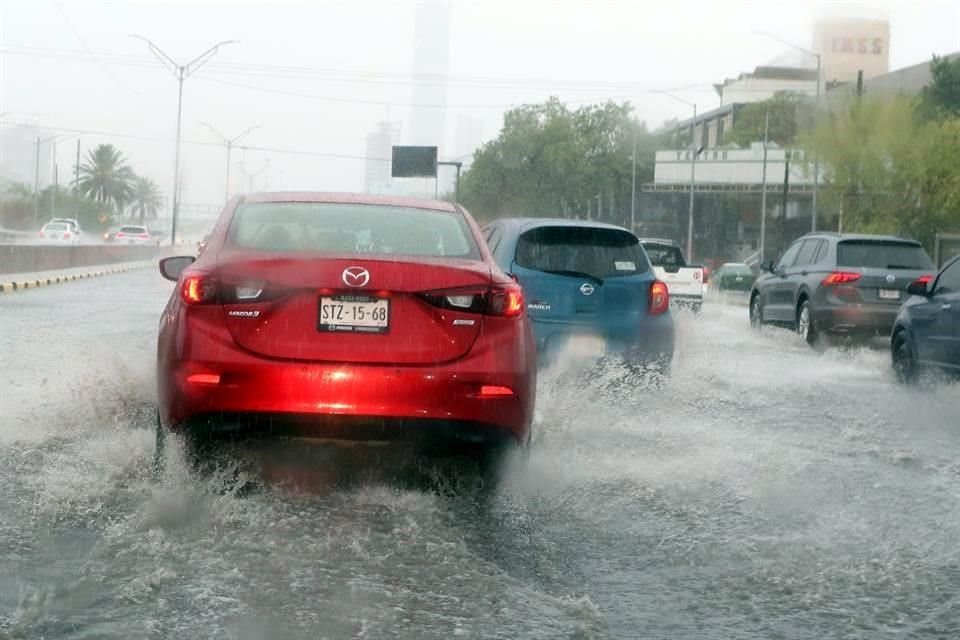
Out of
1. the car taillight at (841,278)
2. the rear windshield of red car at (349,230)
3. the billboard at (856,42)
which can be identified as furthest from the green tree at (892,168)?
the billboard at (856,42)

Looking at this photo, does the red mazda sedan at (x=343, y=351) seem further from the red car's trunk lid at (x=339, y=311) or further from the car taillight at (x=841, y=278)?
the car taillight at (x=841, y=278)

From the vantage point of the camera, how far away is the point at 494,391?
644 centimetres

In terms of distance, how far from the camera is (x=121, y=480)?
719 cm

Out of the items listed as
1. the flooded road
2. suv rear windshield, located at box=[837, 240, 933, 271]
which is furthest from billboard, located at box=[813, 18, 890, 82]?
the flooded road

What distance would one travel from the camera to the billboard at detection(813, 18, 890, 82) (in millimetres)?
157250

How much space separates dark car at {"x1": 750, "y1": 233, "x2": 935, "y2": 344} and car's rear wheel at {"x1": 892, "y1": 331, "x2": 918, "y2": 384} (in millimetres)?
3187

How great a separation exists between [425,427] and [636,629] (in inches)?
68.5

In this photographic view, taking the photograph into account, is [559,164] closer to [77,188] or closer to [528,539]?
[77,188]

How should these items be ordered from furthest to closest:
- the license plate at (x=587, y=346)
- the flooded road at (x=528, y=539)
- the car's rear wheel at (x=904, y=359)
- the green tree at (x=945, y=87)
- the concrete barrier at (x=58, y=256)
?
the green tree at (x=945, y=87) < the concrete barrier at (x=58, y=256) < the car's rear wheel at (x=904, y=359) < the license plate at (x=587, y=346) < the flooded road at (x=528, y=539)

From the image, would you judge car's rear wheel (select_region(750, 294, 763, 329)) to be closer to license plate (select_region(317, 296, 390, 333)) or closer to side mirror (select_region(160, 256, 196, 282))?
side mirror (select_region(160, 256, 196, 282))

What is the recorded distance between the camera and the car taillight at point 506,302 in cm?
650

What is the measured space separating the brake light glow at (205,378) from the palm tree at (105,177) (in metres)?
130

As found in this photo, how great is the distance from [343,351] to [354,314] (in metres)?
0.17

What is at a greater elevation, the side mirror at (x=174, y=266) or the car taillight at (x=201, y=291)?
the side mirror at (x=174, y=266)
